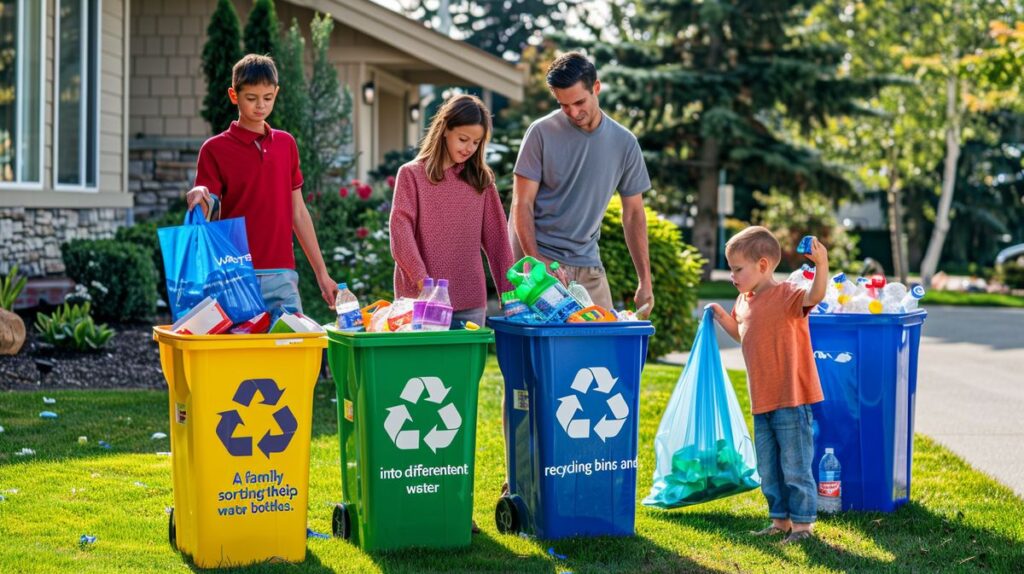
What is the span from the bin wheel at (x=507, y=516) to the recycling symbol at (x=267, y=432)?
100 centimetres

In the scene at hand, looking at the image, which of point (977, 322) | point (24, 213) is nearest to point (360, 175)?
point (24, 213)

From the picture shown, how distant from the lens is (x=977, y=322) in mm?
17891

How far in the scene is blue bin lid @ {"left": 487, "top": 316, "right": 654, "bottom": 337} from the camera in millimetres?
4727

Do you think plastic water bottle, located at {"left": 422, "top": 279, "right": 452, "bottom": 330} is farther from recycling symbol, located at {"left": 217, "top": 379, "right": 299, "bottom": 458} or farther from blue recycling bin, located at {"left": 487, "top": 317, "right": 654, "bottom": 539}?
recycling symbol, located at {"left": 217, "top": 379, "right": 299, "bottom": 458}

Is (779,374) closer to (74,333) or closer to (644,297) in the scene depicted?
(644,297)

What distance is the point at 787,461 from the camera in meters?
5.07

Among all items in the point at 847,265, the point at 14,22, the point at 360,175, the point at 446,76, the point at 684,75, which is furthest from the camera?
the point at 847,265

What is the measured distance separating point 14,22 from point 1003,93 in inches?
634

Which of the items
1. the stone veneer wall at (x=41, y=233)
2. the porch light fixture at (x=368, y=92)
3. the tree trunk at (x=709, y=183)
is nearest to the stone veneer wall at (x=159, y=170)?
the stone veneer wall at (x=41, y=233)

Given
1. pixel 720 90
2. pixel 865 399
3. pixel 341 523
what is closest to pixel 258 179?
pixel 341 523

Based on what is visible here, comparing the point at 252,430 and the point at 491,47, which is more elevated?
the point at 491,47

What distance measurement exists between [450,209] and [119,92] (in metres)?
8.58

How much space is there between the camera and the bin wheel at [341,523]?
485 centimetres

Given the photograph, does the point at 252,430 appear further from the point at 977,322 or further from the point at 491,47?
the point at 491,47
